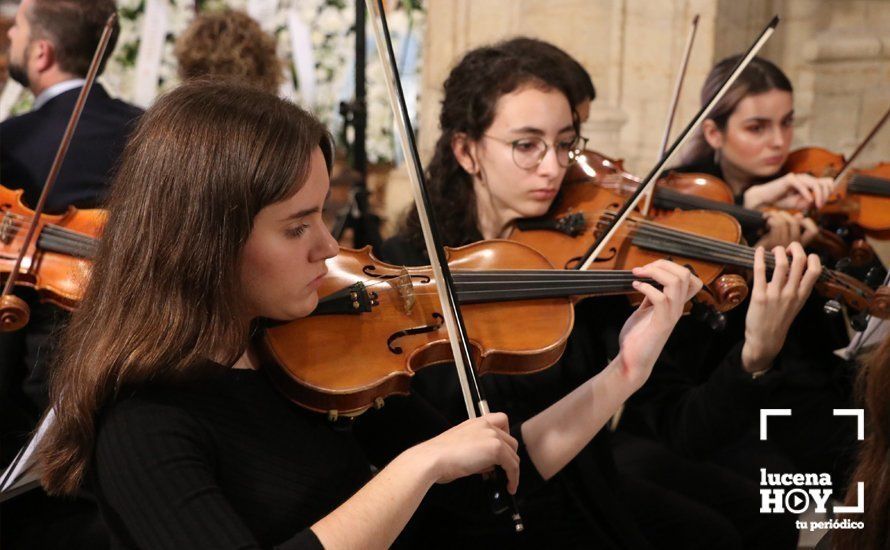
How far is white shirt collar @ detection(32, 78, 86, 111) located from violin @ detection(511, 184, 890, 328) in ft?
3.78

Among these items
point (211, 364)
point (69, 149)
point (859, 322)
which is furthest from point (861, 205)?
point (69, 149)

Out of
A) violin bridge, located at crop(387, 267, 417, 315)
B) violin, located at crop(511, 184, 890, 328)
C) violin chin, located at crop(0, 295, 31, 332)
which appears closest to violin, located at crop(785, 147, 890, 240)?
violin, located at crop(511, 184, 890, 328)

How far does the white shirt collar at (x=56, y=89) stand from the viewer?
2.33 m

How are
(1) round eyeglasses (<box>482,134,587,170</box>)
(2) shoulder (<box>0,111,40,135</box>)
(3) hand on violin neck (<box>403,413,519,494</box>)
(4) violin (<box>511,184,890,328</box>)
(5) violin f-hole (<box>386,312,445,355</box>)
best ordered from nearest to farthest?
1. (3) hand on violin neck (<box>403,413,519,494</box>)
2. (5) violin f-hole (<box>386,312,445,355</box>)
3. (4) violin (<box>511,184,890,328</box>)
4. (1) round eyeglasses (<box>482,134,587,170</box>)
5. (2) shoulder (<box>0,111,40,135</box>)

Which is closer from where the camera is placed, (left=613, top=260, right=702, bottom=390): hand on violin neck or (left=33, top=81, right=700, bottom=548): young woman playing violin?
(left=33, top=81, right=700, bottom=548): young woman playing violin

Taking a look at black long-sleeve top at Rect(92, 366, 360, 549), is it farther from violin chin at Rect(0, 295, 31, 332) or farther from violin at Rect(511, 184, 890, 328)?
violin at Rect(511, 184, 890, 328)

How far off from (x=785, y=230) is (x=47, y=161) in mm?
1602

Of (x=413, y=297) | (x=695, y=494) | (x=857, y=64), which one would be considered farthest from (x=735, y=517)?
(x=857, y=64)

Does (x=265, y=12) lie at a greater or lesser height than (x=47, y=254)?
greater

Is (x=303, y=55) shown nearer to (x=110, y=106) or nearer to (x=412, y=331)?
(x=110, y=106)

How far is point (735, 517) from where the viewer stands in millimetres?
2107

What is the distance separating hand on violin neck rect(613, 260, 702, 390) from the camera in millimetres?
1484

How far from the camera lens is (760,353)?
1.75 m

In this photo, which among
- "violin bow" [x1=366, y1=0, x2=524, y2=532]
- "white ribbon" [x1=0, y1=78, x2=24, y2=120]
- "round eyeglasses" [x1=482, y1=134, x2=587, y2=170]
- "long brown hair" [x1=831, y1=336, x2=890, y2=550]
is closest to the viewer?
"long brown hair" [x1=831, y1=336, x2=890, y2=550]
